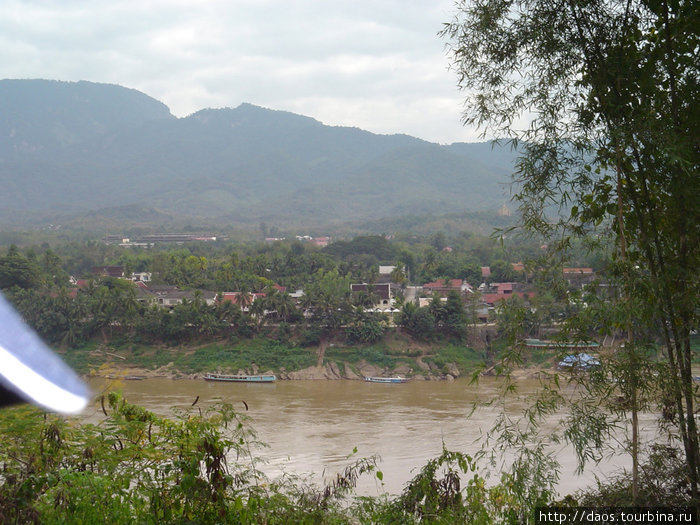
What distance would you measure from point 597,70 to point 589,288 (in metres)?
0.67

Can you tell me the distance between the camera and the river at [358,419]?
788cm

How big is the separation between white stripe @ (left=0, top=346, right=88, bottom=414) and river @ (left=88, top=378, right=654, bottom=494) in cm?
440

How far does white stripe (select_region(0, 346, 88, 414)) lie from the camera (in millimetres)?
1114

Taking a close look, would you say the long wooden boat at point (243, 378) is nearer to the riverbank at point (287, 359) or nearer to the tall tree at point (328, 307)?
the riverbank at point (287, 359)

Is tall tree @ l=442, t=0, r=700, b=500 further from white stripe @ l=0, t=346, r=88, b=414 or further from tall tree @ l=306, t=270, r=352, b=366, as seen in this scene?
tall tree @ l=306, t=270, r=352, b=366

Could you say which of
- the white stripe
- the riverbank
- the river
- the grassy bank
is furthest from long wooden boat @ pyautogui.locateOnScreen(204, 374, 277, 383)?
the white stripe

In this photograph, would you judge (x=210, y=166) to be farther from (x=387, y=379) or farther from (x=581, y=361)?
(x=581, y=361)

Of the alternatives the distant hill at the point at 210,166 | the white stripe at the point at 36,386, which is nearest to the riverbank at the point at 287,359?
the white stripe at the point at 36,386

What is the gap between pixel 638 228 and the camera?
2268mm

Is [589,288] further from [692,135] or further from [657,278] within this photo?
[692,135]

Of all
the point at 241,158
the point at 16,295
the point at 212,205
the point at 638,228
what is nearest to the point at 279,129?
the point at 241,158

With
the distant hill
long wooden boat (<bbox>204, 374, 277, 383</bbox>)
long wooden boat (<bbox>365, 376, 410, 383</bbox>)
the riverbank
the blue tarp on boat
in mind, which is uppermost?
the distant hill

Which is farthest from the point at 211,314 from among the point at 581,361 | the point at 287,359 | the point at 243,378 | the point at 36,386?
the point at 36,386

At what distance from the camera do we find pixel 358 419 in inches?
436
